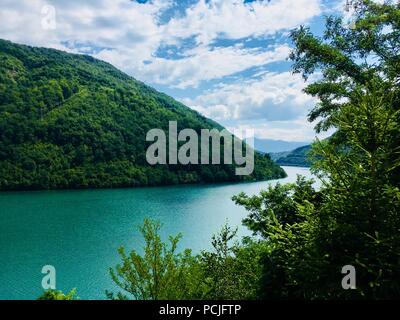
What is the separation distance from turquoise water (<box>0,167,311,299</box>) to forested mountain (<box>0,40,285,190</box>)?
74.6 ft

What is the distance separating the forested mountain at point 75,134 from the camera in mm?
117750

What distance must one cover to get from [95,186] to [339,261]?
116 metres

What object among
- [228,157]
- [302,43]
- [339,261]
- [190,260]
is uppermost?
[228,157]

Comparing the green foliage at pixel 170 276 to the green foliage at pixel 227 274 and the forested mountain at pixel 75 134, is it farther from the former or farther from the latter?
the forested mountain at pixel 75 134

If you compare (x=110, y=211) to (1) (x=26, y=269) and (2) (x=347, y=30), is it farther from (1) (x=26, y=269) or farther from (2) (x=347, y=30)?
(2) (x=347, y=30)

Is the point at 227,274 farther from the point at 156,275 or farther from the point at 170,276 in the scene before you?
the point at 156,275

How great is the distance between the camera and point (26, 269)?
37375 mm

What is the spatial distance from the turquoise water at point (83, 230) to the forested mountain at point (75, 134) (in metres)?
22.8

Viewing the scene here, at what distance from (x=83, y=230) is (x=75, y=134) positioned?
88156 mm

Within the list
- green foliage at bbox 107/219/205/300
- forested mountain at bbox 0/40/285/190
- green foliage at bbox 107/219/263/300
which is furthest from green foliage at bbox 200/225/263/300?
forested mountain at bbox 0/40/285/190

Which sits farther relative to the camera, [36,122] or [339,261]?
[36,122]

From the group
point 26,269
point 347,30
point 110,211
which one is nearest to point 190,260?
point 347,30

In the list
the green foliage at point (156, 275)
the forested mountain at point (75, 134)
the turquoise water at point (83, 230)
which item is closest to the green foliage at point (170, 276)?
the green foliage at point (156, 275)

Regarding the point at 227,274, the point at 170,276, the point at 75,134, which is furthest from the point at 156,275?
the point at 75,134
